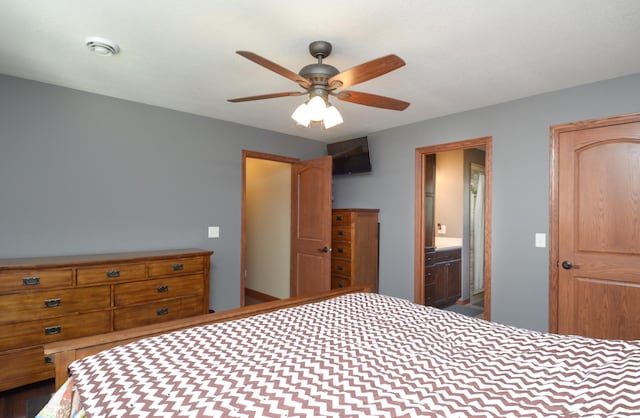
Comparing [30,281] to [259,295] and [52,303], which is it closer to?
[52,303]

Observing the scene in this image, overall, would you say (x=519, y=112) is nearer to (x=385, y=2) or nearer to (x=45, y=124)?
(x=385, y=2)

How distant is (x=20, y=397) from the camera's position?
229 centimetres

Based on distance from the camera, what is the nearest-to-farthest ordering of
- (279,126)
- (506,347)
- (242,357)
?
1. (242,357)
2. (506,347)
3. (279,126)

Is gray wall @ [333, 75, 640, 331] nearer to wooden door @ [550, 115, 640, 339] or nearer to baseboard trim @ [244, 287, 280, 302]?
wooden door @ [550, 115, 640, 339]

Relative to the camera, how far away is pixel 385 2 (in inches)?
65.2

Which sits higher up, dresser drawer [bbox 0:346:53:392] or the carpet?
dresser drawer [bbox 0:346:53:392]

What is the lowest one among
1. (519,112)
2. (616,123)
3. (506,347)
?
(506,347)

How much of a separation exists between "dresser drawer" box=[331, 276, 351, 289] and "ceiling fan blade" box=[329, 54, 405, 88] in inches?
100

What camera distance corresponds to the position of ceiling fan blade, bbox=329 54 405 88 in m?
1.60

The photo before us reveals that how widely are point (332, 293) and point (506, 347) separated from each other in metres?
1.12

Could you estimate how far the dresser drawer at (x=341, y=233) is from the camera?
393cm

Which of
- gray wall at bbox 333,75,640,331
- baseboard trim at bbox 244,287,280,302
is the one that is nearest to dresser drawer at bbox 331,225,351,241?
gray wall at bbox 333,75,640,331

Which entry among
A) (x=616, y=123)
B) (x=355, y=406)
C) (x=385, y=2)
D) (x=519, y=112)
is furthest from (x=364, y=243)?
(x=355, y=406)

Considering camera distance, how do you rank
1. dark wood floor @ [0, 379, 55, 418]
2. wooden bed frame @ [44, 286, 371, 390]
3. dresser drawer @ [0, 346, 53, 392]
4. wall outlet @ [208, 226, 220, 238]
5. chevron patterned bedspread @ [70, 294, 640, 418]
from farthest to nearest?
wall outlet @ [208, 226, 220, 238] < dresser drawer @ [0, 346, 53, 392] < dark wood floor @ [0, 379, 55, 418] < wooden bed frame @ [44, 286, 371, 390] < chevron patterned bedspread @ [70, 294, 640, 418]
